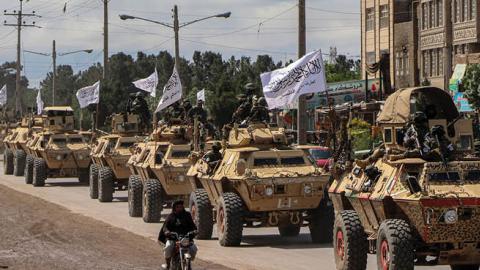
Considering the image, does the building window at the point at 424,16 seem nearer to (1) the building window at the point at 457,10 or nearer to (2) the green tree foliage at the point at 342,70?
(1) the building window at the point at 457,10

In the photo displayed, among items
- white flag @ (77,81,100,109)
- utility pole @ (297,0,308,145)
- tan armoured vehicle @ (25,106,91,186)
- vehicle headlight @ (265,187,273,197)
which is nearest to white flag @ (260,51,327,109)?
utility pole @ (297,0,308,145)

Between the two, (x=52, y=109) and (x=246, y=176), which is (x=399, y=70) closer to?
(x=52, y=109)

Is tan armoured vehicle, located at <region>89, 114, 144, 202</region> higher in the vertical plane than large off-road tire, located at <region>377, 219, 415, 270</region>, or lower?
higher

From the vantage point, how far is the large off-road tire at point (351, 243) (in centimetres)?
1614

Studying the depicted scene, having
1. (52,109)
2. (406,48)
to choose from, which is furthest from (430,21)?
(52,109)

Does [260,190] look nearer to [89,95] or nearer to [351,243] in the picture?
[351,243]

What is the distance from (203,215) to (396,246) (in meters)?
7.98

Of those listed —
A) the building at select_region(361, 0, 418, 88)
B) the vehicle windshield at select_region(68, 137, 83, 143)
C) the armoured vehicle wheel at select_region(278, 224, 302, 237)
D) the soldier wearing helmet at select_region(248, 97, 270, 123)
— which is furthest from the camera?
the building at select_region(361, 0, 418, 88)

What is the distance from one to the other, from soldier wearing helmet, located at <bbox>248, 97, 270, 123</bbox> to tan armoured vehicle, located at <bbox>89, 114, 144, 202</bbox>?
30.8 ft

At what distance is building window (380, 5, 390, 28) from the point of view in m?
60.0

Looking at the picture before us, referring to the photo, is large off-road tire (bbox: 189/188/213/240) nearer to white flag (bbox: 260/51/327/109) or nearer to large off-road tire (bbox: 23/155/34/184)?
white flag (bbox: 260/51/327/109)

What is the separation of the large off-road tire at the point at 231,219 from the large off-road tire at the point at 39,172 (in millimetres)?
Answer: 19257

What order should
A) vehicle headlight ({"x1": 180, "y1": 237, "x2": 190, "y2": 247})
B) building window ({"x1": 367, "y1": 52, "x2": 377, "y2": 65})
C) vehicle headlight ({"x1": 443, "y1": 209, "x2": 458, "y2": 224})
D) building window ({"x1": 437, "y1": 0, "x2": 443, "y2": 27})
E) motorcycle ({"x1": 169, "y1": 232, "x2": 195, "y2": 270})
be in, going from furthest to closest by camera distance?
building window ({"x1": 367, "y1": 52, "x2": 377, "y2": 65}), building window ({"x1": 437, "y1": 0, "x2": 443, "y2": 27}), vehicle headlight ({"x1": 180, "y1": 237, "x2": 190, "y2": 247}), motorcycle ({"x1": 169, "y1": 232, "x2": 195, "y2": 270}), vehicle headlight ({"x1": 443, "y1": 209, "x2": 458, "y2": 224})

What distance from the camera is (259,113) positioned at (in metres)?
23.6
